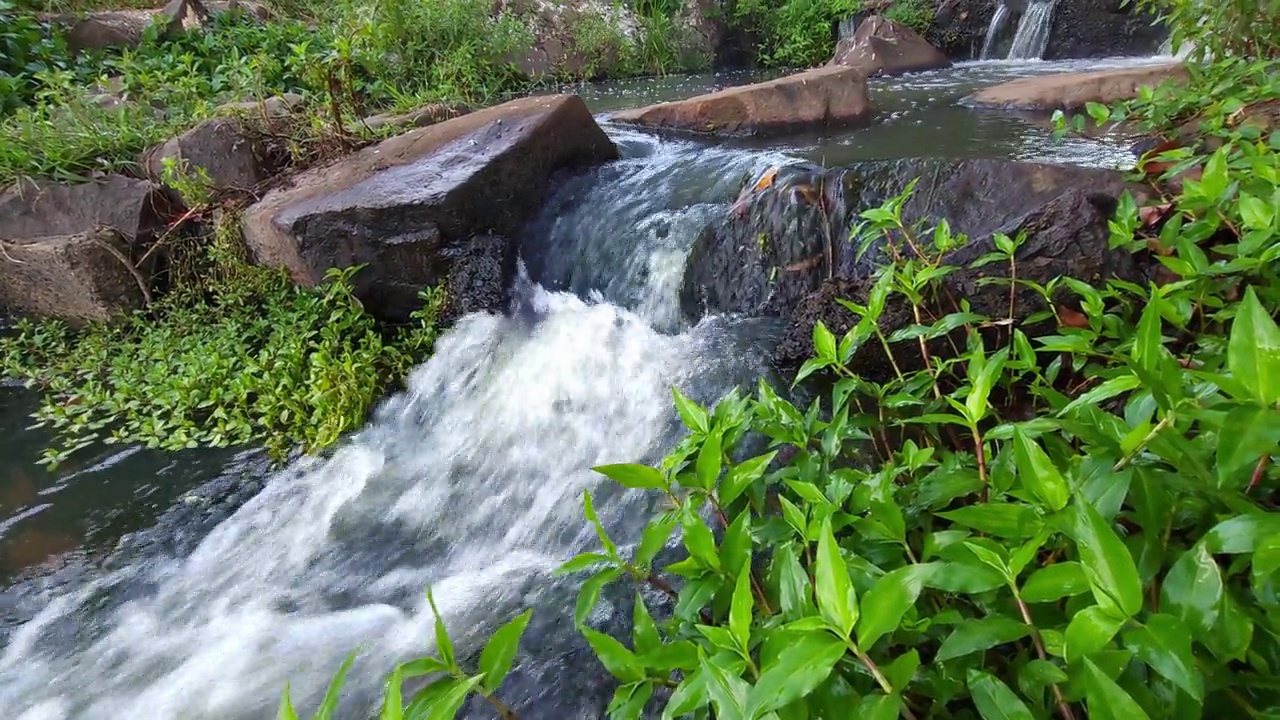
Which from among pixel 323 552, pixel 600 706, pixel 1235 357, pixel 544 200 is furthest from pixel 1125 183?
pixel 323 552

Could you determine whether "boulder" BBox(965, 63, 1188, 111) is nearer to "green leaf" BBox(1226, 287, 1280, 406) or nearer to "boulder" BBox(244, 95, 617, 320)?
"boulder" BBox(244, 95, 617, 320)

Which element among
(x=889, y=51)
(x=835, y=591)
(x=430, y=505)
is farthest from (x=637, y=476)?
(x=889, y=51)

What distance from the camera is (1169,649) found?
0.91 metres

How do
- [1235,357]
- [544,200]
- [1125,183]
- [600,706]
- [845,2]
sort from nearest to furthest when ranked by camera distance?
[1235,357], [600,706], [1125,183], [544,200], [845,2]

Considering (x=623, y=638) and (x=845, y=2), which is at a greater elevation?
(x=845, y=2)

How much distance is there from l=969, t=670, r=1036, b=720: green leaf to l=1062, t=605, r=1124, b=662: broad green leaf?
14 cm

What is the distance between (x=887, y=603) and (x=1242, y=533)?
1.62 ft

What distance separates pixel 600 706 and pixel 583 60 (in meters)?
10.7

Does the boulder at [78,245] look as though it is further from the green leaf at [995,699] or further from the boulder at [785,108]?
the green leaf at [995,699]

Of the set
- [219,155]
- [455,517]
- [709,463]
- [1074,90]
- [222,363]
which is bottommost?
[455,517]

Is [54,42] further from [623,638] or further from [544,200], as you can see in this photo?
[623,638]

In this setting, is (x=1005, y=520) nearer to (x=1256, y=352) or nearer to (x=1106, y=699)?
(x=1106, y=699)

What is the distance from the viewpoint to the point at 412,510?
134 inches

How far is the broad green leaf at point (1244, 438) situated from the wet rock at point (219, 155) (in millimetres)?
6081
